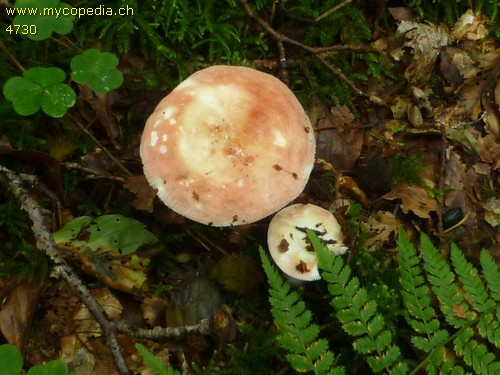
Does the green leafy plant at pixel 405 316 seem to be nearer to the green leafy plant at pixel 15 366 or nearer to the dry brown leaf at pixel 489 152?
the green leafy plant at pixel 15 366

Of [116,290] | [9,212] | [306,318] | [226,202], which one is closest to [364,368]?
[306,318]

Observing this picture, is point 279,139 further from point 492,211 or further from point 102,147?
point 492,211

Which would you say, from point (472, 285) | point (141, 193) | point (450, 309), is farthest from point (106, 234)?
point (472, 285)

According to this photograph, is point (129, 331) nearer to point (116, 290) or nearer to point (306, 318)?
point (116, 290)

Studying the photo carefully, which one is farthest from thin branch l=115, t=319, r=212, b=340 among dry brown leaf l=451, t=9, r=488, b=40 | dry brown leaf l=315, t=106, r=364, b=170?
dry brown leaf l=451, t=9, r=488, b=40

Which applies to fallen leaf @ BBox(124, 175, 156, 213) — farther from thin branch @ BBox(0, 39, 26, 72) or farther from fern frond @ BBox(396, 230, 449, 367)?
fern frond @ BBox(396, 230, 449, 367)

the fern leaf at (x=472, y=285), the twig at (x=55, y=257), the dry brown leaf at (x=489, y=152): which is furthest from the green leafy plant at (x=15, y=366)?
the dry brown leaf at (x=489, y=152)
